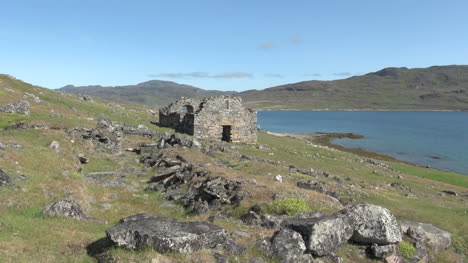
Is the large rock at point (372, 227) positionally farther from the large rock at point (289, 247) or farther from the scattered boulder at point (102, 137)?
the scattered boulder at point (102, 137)

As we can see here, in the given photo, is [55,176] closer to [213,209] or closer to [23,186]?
[23,186]

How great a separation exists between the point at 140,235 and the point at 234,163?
20.9 metres

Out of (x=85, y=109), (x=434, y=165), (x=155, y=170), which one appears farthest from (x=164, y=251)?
(x=434, y=165)

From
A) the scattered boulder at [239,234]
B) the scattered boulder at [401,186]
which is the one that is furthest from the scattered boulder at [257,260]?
the scattered boulder at [401,186]

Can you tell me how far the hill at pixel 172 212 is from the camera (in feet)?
35.4

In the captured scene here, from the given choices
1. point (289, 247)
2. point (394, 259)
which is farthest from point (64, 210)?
point (394, 259)

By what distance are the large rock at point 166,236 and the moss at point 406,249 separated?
8.24m

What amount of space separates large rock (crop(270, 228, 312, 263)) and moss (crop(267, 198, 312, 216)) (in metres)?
3.93

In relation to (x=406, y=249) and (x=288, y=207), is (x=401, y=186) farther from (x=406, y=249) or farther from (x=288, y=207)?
(x=288, y=207)

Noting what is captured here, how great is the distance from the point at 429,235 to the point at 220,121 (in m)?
37.6

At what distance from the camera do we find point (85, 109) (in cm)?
5819

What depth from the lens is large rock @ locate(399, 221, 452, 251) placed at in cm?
1656

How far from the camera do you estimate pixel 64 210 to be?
45.4 feet

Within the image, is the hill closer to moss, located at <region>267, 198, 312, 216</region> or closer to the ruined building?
moss, located at <region>267, 198, 312, 216</region>
